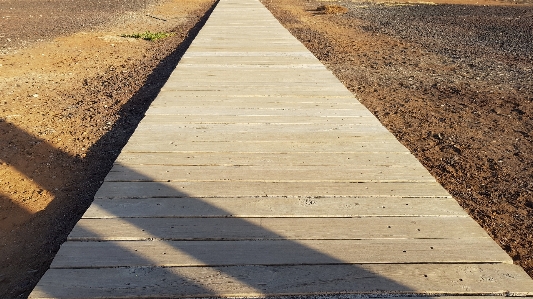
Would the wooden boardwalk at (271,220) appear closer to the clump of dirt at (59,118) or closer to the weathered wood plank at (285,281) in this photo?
the weathered wood plank at (285,281)

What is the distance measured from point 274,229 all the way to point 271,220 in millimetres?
92

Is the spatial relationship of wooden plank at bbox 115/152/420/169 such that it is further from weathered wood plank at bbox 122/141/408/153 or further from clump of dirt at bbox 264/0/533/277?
clump of dirt at bbox 264/0/533/277

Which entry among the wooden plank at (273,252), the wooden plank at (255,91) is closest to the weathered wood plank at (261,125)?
the wooden plank at (255,91)

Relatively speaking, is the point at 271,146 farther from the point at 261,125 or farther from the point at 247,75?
the point at 247,75

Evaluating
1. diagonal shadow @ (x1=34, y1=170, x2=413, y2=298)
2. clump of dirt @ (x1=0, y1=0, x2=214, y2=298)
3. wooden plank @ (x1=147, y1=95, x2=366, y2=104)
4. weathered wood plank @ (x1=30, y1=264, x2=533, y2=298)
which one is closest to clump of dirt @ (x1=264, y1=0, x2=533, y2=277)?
wooden plank @ (x1=147, y1=95, x2=366, y2=104)

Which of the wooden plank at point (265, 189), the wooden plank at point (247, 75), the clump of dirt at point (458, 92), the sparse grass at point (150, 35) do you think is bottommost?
the clump of dirt at point (458, 92)

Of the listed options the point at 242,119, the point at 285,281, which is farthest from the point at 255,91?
the point at 285,281

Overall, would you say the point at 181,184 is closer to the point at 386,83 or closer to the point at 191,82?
the point at 191,82

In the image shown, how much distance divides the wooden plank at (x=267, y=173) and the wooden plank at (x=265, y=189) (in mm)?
57

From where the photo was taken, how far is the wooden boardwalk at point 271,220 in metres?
1.90

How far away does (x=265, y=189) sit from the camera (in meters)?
2.70

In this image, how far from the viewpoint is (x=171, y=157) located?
312cm

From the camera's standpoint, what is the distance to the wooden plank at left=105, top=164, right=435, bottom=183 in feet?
9.25

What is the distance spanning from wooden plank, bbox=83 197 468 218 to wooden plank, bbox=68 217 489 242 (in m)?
0.05
